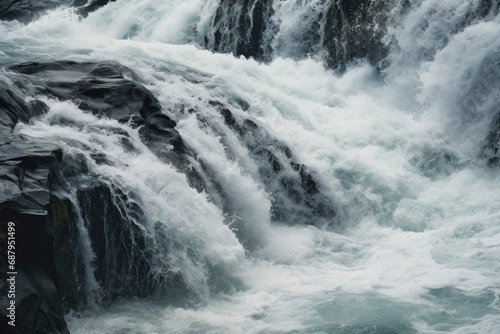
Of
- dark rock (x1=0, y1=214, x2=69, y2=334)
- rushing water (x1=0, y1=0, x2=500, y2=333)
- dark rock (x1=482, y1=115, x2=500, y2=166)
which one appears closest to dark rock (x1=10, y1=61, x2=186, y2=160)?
rushing water (x1=0, y1=0, x2=500, y2=333)

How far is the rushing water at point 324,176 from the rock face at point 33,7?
1.83 meters

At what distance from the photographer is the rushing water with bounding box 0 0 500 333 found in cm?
750

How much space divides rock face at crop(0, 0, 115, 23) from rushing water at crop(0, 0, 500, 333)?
1.83 meters

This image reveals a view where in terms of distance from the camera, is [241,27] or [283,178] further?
[241,27]

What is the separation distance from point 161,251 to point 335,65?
9.11 metres

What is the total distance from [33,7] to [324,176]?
492 inches

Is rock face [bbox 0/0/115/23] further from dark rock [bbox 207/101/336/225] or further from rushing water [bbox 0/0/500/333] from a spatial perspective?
dark rock [bbox 207/101/336/225]

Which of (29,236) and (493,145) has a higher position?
(493,145)

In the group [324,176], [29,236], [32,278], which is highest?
[324,176]

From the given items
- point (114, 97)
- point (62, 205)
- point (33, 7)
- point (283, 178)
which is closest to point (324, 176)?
point (283, 178)

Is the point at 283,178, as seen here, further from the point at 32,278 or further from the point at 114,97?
the point at 32,278

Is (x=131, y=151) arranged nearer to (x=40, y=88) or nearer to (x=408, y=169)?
(x=40, y=88)

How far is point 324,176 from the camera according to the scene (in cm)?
1088

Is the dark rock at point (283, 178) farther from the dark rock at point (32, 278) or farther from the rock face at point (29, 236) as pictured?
the dark rock at point (32, 278)
